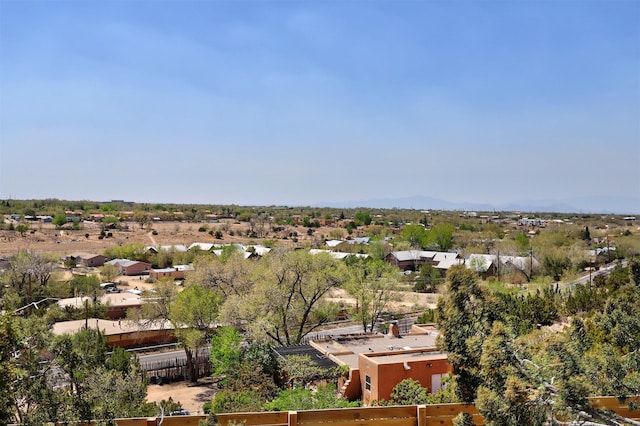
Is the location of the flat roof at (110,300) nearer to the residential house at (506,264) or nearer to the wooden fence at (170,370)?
the wooden fence at (170,370)

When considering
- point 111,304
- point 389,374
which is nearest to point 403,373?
point 389,374

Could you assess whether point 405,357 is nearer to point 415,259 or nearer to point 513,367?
point 513,367

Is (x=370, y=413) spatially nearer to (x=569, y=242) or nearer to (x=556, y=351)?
(x=556, y=351)

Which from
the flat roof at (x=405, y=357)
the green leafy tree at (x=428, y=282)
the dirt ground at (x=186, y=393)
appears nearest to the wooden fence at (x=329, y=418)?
the flat roof at (x=405, y=357)

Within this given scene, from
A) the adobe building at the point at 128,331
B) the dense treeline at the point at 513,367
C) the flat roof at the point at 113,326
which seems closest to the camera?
the dense treeline at the point at 513,367

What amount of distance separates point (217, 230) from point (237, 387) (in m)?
85.7

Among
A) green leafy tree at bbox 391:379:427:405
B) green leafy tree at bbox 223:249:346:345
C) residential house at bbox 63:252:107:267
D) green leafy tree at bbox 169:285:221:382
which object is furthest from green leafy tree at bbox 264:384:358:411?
residential house at bbox 63:252:107:267

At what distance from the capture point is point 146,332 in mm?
36375

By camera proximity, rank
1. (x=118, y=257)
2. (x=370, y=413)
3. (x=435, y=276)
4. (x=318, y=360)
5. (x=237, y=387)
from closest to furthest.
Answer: (x=370, y=413), (x=237, y=387), (x=318, y=360), (x=435, y=276), (x=118, y=257)

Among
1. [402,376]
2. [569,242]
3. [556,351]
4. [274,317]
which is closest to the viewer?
[556,351]

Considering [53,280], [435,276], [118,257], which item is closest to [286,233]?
[118,257]

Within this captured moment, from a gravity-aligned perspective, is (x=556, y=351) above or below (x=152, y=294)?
above

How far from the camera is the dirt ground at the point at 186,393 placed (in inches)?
1003

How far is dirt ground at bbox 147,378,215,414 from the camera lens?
83.6 feet
